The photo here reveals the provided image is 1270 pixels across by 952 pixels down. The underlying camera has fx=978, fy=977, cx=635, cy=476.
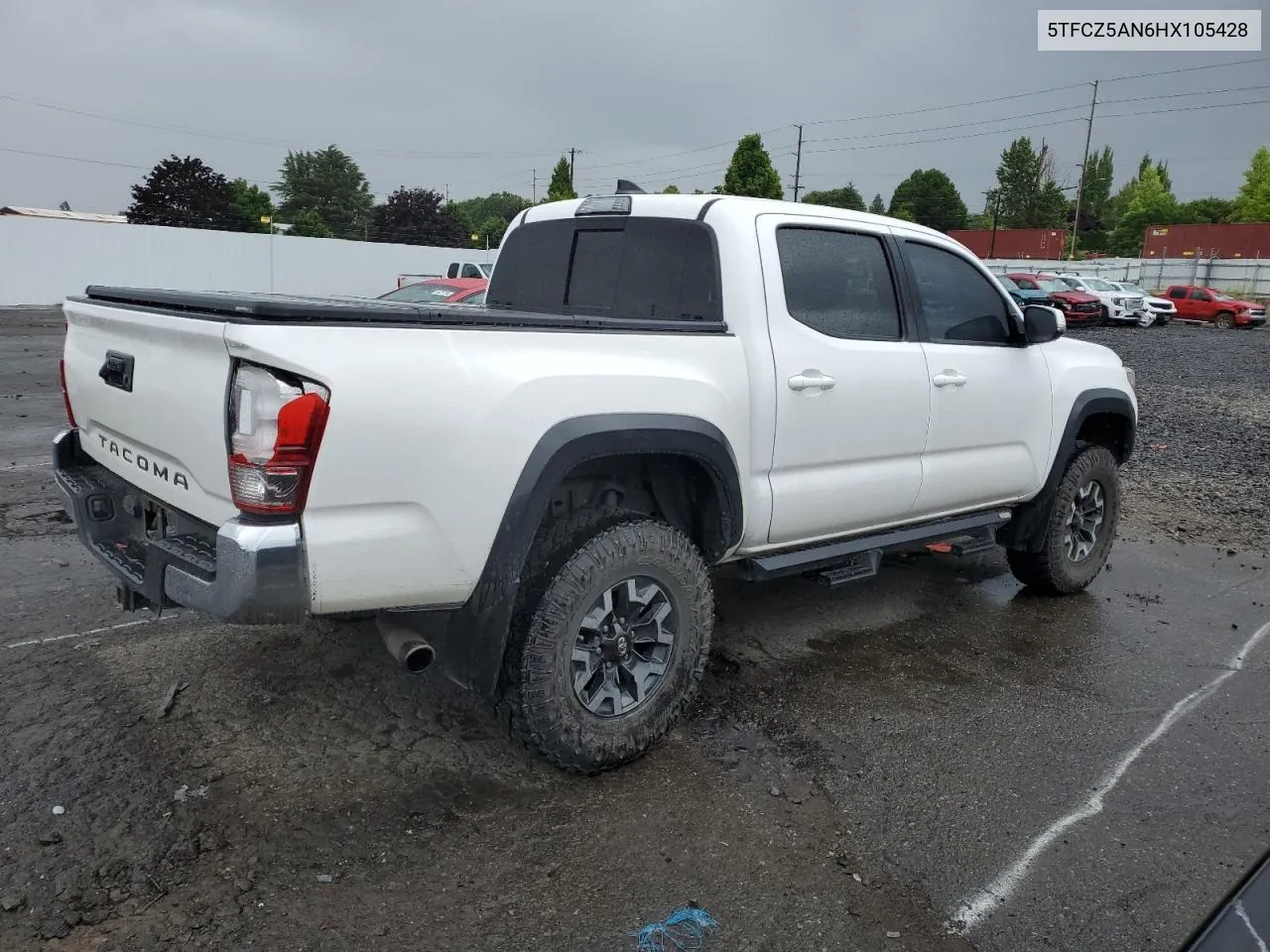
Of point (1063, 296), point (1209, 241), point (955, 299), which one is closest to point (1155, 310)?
point (1063, 296)

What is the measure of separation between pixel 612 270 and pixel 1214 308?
38.2 m

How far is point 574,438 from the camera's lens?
3006 millimetres

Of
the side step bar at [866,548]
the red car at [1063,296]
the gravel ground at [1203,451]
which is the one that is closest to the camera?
the side step bar at [866,548]

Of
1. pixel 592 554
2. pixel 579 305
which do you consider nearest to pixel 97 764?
pixel 592 554

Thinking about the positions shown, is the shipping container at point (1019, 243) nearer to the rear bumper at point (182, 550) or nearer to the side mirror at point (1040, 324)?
the side mirror at point (1040, 324)

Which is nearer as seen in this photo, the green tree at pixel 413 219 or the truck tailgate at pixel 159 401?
the truck tailgate at pixel 159 401

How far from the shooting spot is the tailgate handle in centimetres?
309

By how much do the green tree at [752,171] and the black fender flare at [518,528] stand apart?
3292 cm

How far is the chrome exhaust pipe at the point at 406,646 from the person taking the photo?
2.87m

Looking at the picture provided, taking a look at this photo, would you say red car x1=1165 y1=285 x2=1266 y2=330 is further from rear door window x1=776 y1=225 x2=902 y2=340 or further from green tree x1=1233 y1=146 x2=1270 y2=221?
green tree x1=1233 y1=146 x2=1270 y2=221

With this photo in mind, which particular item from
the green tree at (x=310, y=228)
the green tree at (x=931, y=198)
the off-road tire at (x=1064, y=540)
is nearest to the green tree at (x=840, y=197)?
the green tree at (x=931, y=198)

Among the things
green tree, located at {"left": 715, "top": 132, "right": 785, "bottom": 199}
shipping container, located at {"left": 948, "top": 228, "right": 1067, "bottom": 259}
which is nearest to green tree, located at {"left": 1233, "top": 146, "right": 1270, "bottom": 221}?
shipping container, located at {"left": 948, "top": 228, "right": 1067, "bottom": 259}

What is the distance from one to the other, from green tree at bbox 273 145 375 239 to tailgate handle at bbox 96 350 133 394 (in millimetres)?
85069

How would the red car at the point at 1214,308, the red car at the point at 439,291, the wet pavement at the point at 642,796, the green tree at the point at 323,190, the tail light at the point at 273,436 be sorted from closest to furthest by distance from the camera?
the tail light at the point at 273,436
the wet pavement at the point at 642,796
the red car at the point at 439,291
the red car at the point at 1214,308
the green tree at the point at 323,190
